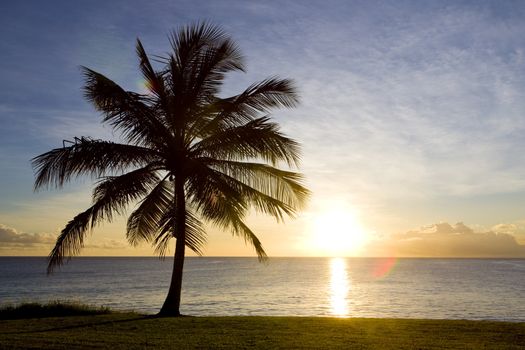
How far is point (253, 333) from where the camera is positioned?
40.3 feet

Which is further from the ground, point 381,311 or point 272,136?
point 272,136

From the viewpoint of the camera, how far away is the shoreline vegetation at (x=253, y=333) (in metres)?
10.6

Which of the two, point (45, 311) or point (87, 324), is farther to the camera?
point (45, 311)

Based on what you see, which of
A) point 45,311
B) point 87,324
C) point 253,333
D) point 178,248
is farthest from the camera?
point 45,311

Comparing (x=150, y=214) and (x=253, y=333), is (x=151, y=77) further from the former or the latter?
(x=253, y=333)

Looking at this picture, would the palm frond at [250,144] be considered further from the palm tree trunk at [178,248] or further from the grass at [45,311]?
the grass at [45,311]

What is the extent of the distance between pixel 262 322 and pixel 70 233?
637cm

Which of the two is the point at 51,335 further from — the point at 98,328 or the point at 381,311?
the point at 381,311

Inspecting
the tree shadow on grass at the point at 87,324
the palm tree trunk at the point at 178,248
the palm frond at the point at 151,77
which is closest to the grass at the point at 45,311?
the palm tree trunk at the point at 178,248

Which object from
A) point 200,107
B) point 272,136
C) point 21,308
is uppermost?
point 200,107

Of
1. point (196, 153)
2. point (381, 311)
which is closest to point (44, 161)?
point (196, 153)

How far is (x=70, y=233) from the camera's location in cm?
1467

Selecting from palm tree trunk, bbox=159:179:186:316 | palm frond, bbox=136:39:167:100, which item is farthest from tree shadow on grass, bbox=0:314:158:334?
palm frond, bbox=136:39:167:100

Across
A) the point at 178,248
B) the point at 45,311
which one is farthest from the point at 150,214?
the point at 45,311
